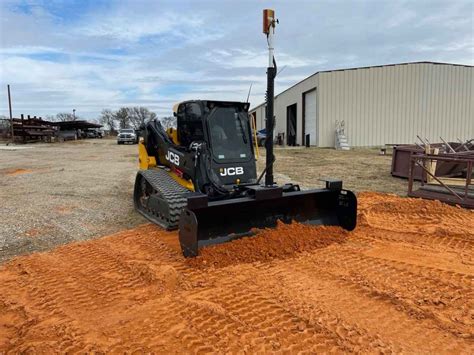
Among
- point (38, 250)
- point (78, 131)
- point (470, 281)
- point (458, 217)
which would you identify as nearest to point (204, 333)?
point (470, 281)

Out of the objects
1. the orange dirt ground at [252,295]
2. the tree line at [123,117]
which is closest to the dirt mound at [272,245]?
the orange dirt ground at [252,295]

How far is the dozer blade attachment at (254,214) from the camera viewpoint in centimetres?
461

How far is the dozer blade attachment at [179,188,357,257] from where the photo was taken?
4613 mm

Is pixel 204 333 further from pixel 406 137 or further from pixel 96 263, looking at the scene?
pixel 406 137

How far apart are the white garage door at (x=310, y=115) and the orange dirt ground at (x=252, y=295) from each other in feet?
74.1

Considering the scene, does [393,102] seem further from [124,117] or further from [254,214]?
[124,117]

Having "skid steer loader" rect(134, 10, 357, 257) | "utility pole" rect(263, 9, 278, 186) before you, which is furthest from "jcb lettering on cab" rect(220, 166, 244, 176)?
"utility pole" rect(263, 9, 278, 186)

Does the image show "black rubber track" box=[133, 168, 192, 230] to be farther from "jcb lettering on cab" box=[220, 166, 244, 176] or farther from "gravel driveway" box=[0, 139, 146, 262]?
"jcb lettering on cab" box=[220, 166, 244, 176]

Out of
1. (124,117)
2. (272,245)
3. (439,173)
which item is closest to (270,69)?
(272,245)

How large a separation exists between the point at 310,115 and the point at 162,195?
2412 cm

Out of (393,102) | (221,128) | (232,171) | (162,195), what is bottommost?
(162,195)

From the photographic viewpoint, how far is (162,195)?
594 cm

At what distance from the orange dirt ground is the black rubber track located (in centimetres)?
35

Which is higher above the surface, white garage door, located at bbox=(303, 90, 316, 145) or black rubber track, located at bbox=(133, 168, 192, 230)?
white garage door, located at bbox=(303, 90, 316, 145)
